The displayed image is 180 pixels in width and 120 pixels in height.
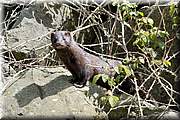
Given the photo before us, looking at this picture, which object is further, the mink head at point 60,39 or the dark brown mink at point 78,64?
the dark brown mink at point 78,64

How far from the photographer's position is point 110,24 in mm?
5012

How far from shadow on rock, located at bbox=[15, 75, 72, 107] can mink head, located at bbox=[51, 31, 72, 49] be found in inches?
14.7

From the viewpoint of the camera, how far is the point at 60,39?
13.8ft

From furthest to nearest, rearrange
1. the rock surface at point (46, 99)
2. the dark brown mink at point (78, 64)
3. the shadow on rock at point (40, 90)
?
the dark brown mink at point (78, 64) → the shadow on rock at point (40, 90) → the rock surface at point (46, 99)

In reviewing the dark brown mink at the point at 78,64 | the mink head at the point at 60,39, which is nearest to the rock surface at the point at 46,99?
the dark brown mink at the point at 78,64

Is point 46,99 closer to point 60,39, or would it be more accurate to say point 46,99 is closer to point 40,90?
point 40,90

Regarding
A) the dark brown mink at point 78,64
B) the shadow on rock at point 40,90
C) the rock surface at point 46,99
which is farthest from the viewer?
the dark brown mink at point 78,64

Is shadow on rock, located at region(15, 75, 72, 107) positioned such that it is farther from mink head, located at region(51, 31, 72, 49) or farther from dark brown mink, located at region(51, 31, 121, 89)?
mink head, located at region(51, 31, 72, 49)

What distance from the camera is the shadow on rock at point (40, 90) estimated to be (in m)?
4.11

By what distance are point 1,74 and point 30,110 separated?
1086mm

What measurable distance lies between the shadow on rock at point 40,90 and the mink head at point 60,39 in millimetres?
374

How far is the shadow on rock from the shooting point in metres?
4.11

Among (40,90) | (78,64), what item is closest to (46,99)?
(40,90)

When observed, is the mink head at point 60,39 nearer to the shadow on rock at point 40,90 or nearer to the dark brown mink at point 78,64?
the dark brown mink at point 78,64
